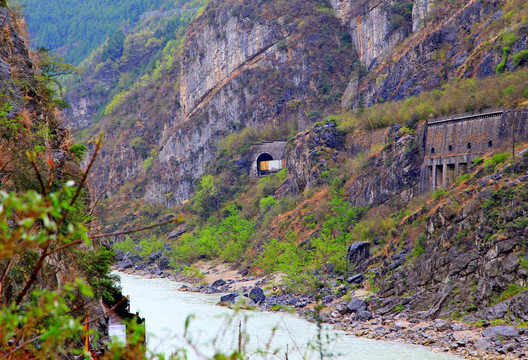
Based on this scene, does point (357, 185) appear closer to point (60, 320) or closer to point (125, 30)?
point (60, 320)

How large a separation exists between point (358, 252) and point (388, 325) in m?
9.58

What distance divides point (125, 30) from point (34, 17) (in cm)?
3590

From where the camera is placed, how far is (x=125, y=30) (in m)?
148

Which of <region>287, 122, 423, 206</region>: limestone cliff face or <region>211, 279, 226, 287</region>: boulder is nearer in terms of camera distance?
<region>287, 122, 423, 206</region>: limestone cliff face

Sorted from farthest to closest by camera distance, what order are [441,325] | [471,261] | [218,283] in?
1. [218,283]
2. [471,261]
3. [441,325]

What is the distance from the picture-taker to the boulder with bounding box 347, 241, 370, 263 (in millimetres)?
32281

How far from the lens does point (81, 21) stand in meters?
162

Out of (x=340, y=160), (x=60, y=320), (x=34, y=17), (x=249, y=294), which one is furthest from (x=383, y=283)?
(x=34, y=17)

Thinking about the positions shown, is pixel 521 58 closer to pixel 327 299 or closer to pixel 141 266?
pixel 327 299

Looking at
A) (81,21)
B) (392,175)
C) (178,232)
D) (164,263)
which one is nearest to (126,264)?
(164,263)

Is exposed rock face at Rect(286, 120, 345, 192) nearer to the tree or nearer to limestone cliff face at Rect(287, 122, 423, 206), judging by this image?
limestone cliff face at Rect(287, 122, 423, 206)

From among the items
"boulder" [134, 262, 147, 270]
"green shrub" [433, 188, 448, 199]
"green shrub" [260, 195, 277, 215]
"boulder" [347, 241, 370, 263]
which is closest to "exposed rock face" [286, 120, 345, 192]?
"green shrub" [260, 195, 277, 215]

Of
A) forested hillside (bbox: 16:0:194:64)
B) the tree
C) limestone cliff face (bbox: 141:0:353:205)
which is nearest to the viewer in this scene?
limestone cliff face (bbox: 141:0:353:205)

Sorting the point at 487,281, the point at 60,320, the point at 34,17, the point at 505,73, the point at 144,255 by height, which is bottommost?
the point at 144,255
